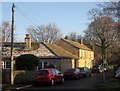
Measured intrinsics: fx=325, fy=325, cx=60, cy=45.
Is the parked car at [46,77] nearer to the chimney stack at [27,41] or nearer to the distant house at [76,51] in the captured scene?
the chimney stack at [27,41]

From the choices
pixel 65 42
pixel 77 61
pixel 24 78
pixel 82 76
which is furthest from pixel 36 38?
pixel 24 78

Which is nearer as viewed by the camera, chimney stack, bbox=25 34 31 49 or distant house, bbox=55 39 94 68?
chimney stack, bbox=25 34 31 49

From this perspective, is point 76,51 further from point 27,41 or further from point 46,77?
point 46,77

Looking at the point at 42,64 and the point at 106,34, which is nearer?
the point at 42,64

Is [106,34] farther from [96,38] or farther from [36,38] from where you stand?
[36,38]

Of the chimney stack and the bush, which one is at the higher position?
the chimney stack

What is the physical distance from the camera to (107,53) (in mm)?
95250

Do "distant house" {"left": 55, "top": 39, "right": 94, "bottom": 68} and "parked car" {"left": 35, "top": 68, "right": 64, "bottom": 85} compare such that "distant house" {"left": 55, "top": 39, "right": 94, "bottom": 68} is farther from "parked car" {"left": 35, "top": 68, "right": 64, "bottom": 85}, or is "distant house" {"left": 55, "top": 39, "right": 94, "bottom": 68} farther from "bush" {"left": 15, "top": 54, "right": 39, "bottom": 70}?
"parked car" {"left": 35, "top": 68, "right": 64, "bottom": 85}

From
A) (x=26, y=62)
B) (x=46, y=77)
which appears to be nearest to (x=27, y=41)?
(x=26, y=62)

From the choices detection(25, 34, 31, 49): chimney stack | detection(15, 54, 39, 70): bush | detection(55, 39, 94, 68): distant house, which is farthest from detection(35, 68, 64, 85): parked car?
detection(55, 39, 94, 68): distant house

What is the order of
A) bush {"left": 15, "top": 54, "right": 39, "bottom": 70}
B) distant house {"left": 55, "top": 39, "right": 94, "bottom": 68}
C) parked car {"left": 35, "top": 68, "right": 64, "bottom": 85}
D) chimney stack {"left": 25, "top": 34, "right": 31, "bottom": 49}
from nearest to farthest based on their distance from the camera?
parked car {"left": 35, "top": 68, "right": 64, "bottom": 85}, bush {"left": 15, "top": 54, "right": 39, "bottom": 70}, chimney stack {"left": 25, "top": 34, "right": 31, "bottom": 49}, distant house {"left": 55, "top": 39, "right": 94, "bottom": 68}

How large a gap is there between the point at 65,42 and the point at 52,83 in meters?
42.6

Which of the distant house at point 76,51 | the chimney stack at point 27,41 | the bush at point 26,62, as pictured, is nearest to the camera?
the bush at point 26,62

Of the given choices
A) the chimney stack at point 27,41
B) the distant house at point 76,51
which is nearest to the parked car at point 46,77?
the chimney stack at point 27,41
